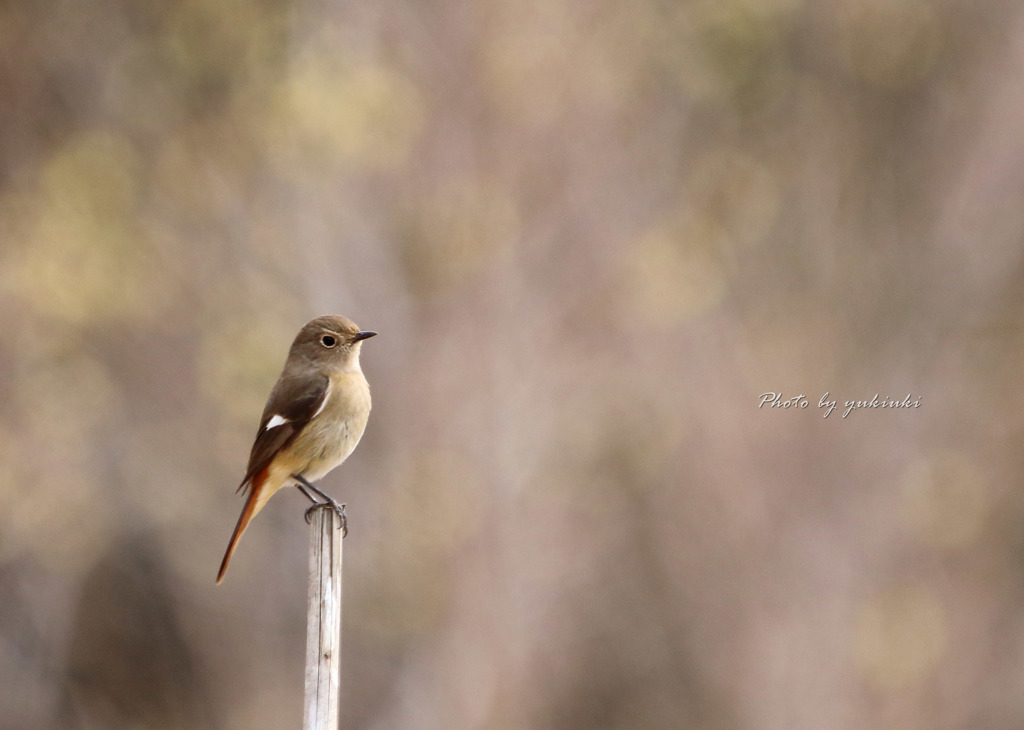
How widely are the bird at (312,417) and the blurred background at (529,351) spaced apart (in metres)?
3.75

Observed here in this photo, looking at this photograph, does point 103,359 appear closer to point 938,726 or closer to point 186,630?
point 186,630

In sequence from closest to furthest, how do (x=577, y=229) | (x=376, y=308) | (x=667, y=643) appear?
1. (x=376, y=308)
2. (x=577, y=229)
3. (x=667, y=643)

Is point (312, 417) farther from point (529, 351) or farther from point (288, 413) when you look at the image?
point (529, 351)

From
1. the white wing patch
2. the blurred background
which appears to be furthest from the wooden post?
the blurred background

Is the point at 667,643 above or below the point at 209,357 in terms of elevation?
below

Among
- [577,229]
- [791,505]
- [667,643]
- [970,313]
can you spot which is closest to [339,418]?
[577,229]

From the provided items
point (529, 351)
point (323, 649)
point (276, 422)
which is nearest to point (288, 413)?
point (276, 422)

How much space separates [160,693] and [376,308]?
3.67 m

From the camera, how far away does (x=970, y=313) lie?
9.67 metres

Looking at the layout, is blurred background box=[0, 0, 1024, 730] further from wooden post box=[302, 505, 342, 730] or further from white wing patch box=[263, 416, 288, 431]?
wooden post box=[302, 505, 342, 730]

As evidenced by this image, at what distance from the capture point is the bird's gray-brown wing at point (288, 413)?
433 centimetres

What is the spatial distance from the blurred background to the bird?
3746 mm

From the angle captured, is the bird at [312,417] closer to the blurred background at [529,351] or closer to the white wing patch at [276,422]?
the white wing patch at [276,422]

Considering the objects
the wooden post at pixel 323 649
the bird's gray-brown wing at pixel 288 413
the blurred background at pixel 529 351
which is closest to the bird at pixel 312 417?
the bird's gray-brown wing at pixel 288 413
